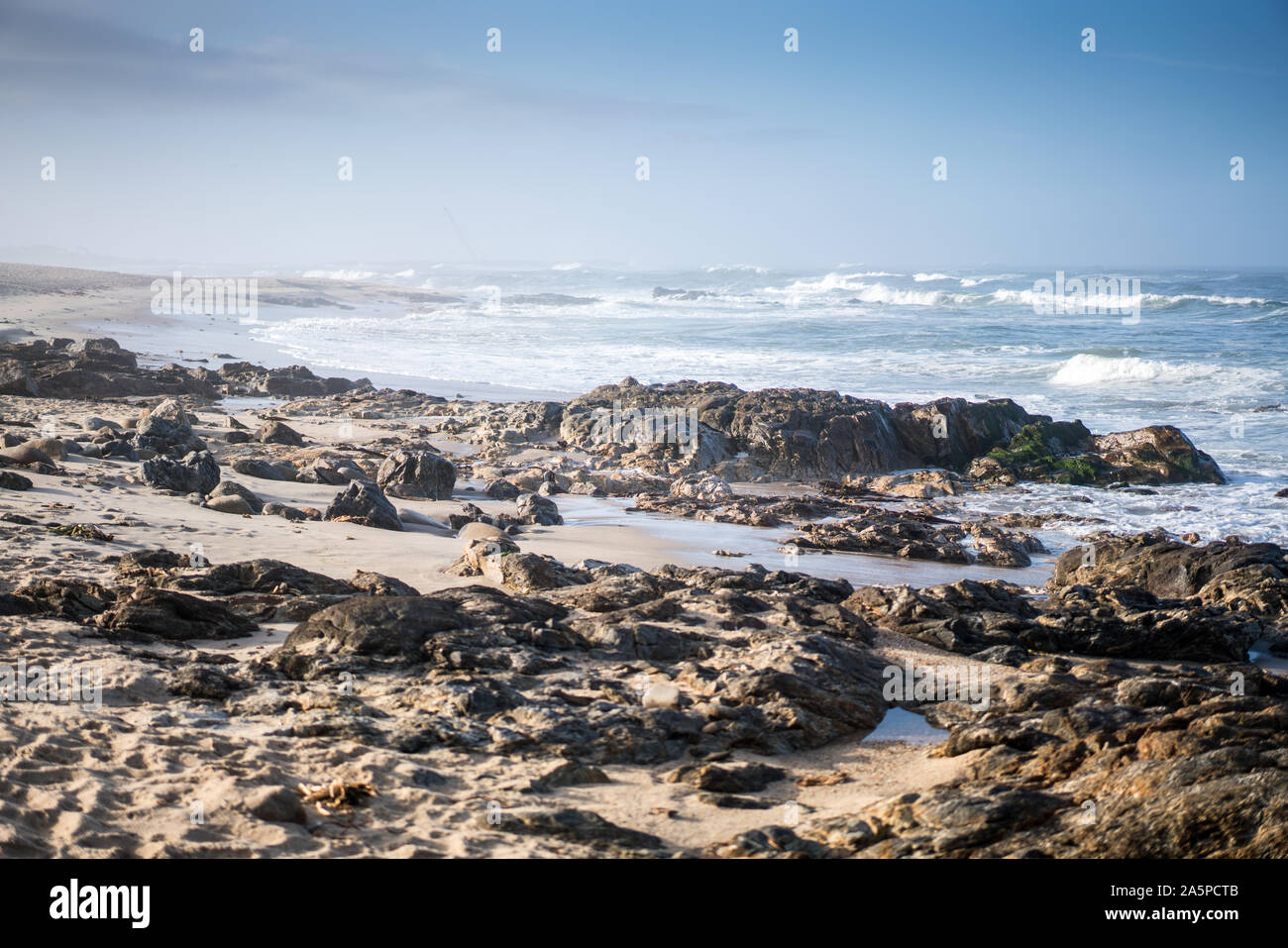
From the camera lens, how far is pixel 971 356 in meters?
29.9

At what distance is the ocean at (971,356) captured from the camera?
1448 centimetres

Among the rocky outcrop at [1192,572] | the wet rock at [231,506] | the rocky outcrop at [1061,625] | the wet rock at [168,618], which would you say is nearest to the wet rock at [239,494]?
the wet rock at [231,506]

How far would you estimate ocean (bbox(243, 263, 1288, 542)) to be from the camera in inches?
570

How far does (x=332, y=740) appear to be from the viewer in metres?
4.88

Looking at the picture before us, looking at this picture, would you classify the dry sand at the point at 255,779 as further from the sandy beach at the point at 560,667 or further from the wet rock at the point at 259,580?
the wet rock at the point at 259,580

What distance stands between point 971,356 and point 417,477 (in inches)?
883

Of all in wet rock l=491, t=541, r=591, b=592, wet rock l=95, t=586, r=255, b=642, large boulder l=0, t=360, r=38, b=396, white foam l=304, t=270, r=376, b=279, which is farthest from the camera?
white foam l=304, t=270, r=376, b=279

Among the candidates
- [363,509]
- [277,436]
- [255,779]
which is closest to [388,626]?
[255,779]

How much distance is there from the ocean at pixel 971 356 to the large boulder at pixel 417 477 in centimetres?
714

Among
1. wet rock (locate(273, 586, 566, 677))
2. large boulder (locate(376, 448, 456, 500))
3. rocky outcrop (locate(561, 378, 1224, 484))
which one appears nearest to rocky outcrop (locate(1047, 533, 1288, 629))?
rocky outcrop (locate(561, 378, 1224, 484))

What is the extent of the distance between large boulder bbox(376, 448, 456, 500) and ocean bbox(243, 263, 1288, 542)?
7.14m

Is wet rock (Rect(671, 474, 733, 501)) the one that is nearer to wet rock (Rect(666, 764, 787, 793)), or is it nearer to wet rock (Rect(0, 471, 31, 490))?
wet rock (Rect(0, 471, 31, 490))
